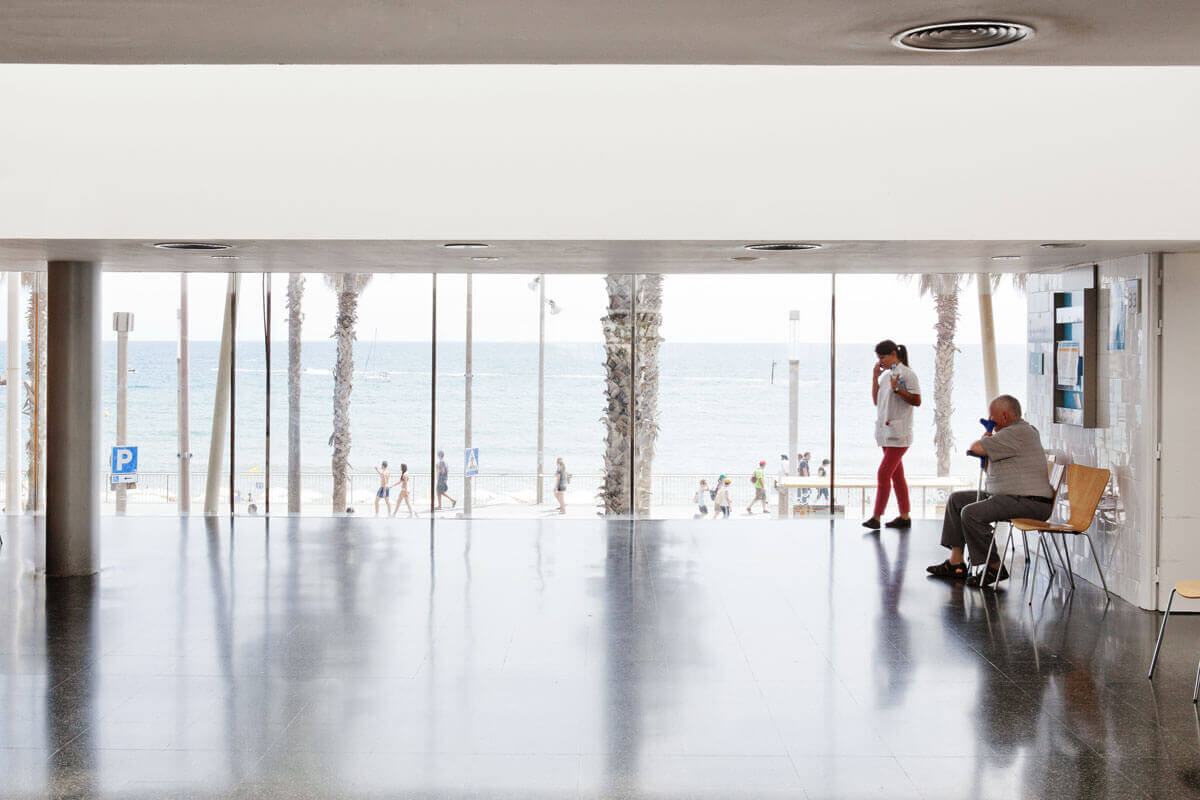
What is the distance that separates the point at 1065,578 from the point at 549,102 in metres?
5.58

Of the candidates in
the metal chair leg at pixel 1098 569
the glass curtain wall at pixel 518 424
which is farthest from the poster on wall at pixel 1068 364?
the glass curtain wall at pixel 518 424

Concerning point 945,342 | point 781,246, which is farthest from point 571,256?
point 945,342

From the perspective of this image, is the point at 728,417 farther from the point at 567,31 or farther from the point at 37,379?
the point at 567,31

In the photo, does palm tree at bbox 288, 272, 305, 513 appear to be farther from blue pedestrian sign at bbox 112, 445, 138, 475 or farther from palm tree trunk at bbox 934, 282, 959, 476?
palm tree trunk at bbox 934, 282, 959, 476

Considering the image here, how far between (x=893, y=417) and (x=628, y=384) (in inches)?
126

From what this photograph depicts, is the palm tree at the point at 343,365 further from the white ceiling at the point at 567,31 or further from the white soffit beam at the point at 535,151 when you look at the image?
the white ceiling at the point at 567,31

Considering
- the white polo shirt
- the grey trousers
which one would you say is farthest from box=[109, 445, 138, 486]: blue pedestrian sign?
the grey trousers

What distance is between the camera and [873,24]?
3.80m

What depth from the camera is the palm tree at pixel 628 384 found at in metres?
13.6

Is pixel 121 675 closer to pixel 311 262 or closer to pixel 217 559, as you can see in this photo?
pixel 217 559

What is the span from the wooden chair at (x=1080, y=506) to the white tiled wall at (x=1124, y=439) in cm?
12

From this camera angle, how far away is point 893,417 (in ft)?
38.8

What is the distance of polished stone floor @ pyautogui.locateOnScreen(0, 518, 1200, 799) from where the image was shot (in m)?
5.03

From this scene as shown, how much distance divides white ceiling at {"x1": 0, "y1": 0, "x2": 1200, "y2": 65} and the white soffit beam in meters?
3.21
